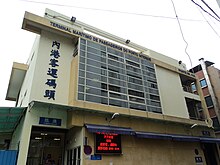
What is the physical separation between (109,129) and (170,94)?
6473mm

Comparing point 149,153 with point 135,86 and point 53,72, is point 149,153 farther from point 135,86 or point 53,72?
point 53,72

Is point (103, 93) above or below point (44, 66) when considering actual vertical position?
below

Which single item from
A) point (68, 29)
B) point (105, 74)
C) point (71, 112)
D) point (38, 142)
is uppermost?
point (68, 29)

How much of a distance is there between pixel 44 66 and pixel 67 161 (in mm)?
5123

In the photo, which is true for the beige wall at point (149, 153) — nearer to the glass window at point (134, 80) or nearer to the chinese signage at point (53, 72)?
the chinese signage at point (53, 72)

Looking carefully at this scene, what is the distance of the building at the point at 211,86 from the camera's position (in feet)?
60.4

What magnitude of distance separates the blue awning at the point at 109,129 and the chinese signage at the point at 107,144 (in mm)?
354

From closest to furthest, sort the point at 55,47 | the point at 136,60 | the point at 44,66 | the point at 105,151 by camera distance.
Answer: the point at 105,151, the point at 44,66, the point at 55,47, the point at 136,60

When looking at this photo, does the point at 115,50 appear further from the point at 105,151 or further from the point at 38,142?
the point at 38,142

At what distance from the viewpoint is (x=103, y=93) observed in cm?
937

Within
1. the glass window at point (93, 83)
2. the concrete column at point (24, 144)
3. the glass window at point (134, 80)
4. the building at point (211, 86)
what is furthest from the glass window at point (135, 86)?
the building at point (211, 86)

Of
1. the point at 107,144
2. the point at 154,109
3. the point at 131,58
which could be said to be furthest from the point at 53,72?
the point at 154,109

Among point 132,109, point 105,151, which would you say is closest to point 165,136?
point 132,109

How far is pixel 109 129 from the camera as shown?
8430 millimetres
